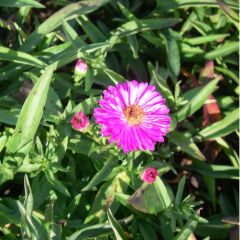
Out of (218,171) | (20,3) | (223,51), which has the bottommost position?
(218,171)

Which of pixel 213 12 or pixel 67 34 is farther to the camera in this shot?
pixel 213 12

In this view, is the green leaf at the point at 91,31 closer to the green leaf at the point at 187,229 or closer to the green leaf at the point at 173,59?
the green leaf at the point at 173,59

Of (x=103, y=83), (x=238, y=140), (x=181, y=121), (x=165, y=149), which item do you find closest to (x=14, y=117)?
(x=103, y=83)

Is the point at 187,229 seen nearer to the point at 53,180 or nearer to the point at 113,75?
the point at 53,180

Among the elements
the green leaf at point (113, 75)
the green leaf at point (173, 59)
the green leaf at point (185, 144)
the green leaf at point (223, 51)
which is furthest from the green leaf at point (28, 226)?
the green leaf at point (223, 51)

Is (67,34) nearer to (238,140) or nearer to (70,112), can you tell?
Result: (70,112)

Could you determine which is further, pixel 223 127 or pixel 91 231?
pixel 223 127

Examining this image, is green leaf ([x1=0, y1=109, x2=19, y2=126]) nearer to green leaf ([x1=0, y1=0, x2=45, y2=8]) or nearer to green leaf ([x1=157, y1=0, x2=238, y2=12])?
green leaf ([x1=0, y1=0, x2=45, y2=8])

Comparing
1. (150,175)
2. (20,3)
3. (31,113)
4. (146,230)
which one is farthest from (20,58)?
(146,230)
